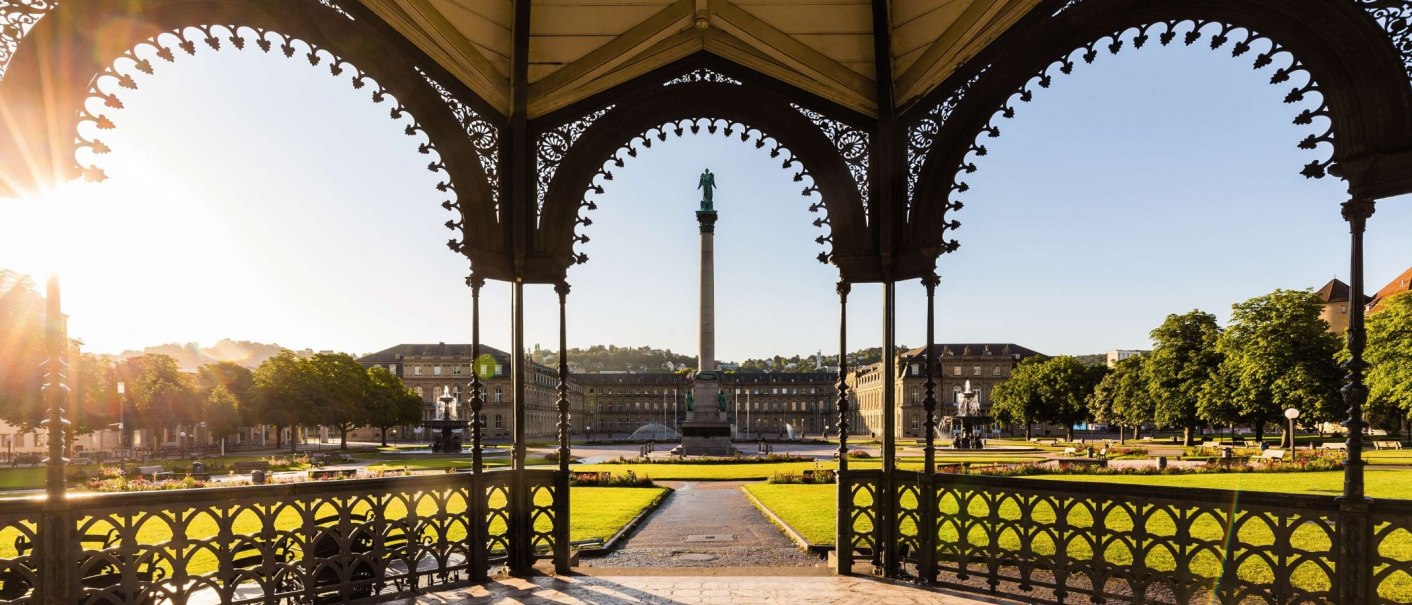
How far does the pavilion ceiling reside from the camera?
24.7 feet

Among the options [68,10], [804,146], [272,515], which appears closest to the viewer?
[68,10]

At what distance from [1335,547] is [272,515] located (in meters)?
7.79

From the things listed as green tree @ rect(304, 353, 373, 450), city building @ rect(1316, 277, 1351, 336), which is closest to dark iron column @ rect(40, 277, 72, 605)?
green tree @ rect(304, 353, 373, 450)

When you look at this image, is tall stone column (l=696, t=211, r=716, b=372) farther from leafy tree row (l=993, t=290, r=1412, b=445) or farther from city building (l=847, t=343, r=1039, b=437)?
city building (l=847, t=343, r=1039, b=437)

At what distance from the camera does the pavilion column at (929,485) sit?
7488mm

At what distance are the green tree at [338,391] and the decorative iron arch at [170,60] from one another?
47126 millimetres

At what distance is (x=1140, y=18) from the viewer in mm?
6262

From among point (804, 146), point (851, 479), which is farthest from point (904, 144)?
point (851, 479)

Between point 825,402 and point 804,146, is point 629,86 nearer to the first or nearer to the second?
point 804,146

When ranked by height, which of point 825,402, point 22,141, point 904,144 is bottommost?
point 825,402

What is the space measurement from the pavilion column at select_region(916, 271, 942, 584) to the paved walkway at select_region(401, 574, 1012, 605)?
320 mm

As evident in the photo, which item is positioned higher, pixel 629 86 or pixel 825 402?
pixel 629 86

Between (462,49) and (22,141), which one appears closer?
(22,141)

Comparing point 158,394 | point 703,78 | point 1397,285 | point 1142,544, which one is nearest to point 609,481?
point 703,78
